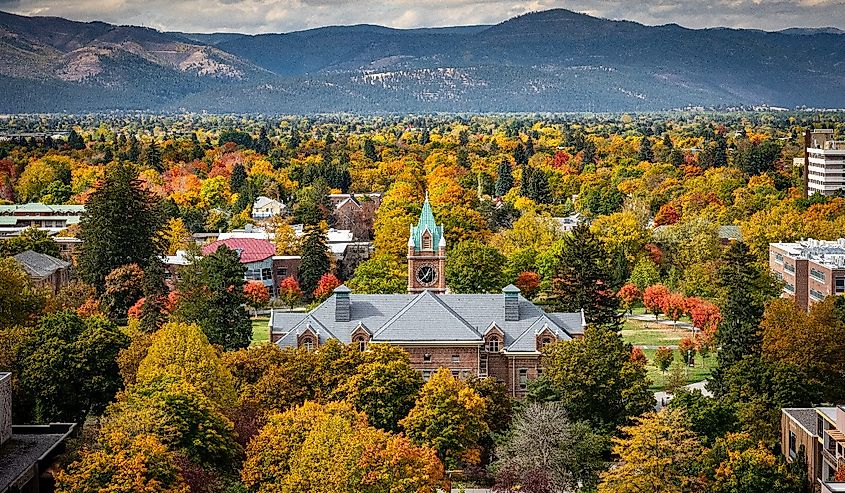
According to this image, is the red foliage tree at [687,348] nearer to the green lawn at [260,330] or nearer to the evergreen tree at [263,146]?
the green lawn at [260,330]

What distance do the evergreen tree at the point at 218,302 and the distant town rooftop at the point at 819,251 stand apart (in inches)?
1179

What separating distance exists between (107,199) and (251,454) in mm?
36177

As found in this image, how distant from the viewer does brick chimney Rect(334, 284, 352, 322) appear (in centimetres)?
5072

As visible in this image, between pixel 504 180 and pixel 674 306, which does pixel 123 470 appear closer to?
pixel 674 306

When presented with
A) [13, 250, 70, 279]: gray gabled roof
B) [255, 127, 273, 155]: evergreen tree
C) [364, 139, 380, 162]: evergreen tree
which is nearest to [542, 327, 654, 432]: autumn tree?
[13, 250, 70, 279]: gray gabled roof

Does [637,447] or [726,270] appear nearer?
[637,447]

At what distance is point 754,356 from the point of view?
1889 inches

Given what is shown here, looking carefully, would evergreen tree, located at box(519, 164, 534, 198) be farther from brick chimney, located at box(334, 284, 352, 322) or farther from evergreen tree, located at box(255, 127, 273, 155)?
brick chimney, located at box(334, 284, 352, 322)

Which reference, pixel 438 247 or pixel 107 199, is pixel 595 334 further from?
pixel 107 199

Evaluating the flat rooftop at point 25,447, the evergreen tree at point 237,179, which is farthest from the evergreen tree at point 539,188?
the flat rooftop at point 25,447

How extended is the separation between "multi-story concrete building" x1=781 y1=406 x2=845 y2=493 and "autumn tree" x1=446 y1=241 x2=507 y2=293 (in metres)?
23.2

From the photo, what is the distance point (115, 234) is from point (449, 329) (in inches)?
1070

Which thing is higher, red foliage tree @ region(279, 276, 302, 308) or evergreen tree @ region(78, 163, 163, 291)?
evergreen tree @ region(78, 163, 163, 291)

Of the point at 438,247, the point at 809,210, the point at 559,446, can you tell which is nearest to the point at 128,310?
the point at 438,247
